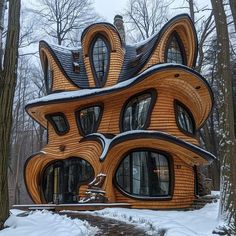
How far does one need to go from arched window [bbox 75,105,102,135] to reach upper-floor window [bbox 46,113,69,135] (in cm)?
80

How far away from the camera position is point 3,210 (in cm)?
702

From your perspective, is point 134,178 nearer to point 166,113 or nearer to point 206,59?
point 166,113

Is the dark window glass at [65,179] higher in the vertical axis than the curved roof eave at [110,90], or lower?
lower

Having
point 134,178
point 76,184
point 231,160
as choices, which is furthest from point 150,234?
point 76,184

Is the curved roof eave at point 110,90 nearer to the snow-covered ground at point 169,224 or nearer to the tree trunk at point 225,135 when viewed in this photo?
the snow-covered ground at point 169,224

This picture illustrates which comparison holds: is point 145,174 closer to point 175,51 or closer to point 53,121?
point 53,121

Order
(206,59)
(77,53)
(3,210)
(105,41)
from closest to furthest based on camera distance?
1. (3,210)
2. (105,41)
3. (77,53)
4. (206,59)

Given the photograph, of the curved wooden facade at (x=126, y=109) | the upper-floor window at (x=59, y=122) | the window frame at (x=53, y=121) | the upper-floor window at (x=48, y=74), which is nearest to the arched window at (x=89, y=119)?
the curved wooden facade at (x=126, y=109)

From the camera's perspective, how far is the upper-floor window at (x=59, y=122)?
1942 centimetres

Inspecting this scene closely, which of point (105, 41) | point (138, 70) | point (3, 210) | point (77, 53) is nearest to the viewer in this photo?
point (3, 210)

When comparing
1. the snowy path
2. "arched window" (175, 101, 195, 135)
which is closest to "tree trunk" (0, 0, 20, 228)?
the snowy path

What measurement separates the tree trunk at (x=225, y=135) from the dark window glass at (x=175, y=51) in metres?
9.61

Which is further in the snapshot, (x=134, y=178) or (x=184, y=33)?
(x=184, y=33)

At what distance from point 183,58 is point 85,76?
5.29 metres
